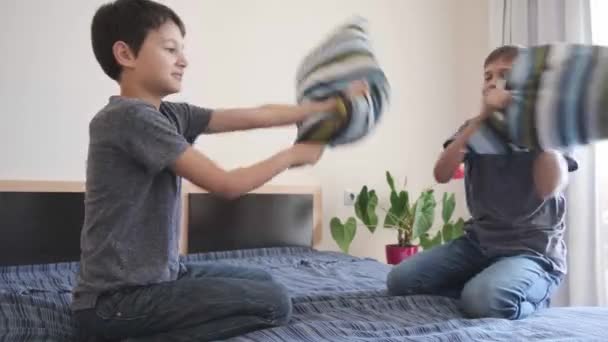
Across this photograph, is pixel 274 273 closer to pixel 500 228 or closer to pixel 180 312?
pixel 500 228

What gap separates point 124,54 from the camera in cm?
116

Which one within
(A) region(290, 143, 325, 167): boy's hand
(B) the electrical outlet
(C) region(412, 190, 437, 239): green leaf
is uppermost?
(A) region(290, 143, 325, 167): boy's hand

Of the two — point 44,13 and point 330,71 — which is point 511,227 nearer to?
point 330,71

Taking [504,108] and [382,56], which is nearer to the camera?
[504,108]

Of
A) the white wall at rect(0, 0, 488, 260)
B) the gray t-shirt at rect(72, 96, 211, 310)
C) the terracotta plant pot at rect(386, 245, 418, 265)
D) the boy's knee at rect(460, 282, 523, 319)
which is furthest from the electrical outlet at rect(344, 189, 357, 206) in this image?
the gray t-shirt at rect(72, 96, 211, 310)

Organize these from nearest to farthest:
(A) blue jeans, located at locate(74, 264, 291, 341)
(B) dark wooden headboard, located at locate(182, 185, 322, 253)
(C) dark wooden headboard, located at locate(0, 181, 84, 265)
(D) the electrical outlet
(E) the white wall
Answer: (A) blue jeans, located at locate(74, 264, 291, 341)
(C) dark wooden headboard, located at locate(0, 181, 84, 265)
(E) the white wall
(B) dark wooden headboard, located at locate(182, 185, 322, 253)
(D) the electrical outlet

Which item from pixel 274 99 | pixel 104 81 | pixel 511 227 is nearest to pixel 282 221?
pixel 274 99

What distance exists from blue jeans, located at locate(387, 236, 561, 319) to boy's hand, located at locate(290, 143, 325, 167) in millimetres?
474

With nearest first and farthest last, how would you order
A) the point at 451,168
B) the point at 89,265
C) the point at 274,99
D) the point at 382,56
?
the point at 89,265, the point at 451,168, the point at 274,99, the point at 382,56

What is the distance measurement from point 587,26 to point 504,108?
5.04 ft

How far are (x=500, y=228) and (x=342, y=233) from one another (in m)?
1.13

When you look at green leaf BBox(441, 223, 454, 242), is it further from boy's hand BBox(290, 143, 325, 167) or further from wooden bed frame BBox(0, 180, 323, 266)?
boy's hand BBox(290, 143, 325, 167)

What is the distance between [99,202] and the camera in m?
1.08

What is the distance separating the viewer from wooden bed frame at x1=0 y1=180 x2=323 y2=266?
6.59ft
